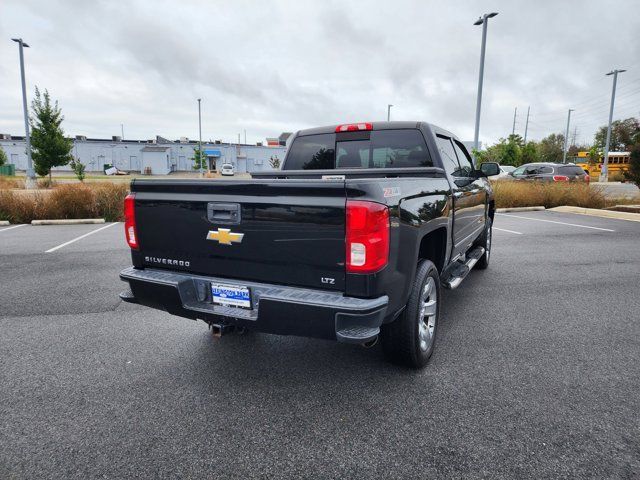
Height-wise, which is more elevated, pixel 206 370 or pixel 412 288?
pixel 412 288

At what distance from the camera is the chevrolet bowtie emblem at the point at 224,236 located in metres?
2.71

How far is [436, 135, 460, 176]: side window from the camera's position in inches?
161

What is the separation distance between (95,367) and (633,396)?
13.0 ft

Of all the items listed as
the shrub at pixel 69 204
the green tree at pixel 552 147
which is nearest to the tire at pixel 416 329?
the shrub at pixel 69 204

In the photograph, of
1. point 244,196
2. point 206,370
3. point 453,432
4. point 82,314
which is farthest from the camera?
point 82,314

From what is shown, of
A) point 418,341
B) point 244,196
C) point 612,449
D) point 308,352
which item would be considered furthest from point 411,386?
point 244,196

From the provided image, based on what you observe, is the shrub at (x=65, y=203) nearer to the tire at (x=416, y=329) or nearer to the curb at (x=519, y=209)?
the tire at (x=416, y=329)

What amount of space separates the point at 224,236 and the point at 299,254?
0.56 metres

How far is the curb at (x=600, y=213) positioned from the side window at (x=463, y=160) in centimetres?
991

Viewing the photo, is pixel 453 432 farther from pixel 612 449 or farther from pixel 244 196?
pixel 244 196

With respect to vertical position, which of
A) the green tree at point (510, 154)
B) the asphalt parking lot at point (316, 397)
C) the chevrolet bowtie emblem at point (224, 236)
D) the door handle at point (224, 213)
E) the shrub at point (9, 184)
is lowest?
the asphalt parking lot at point (316, 397)

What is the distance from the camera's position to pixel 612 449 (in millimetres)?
2285

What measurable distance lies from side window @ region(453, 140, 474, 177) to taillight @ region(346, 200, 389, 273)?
8.86ft

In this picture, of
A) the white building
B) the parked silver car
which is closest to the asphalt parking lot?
the parked silver car
